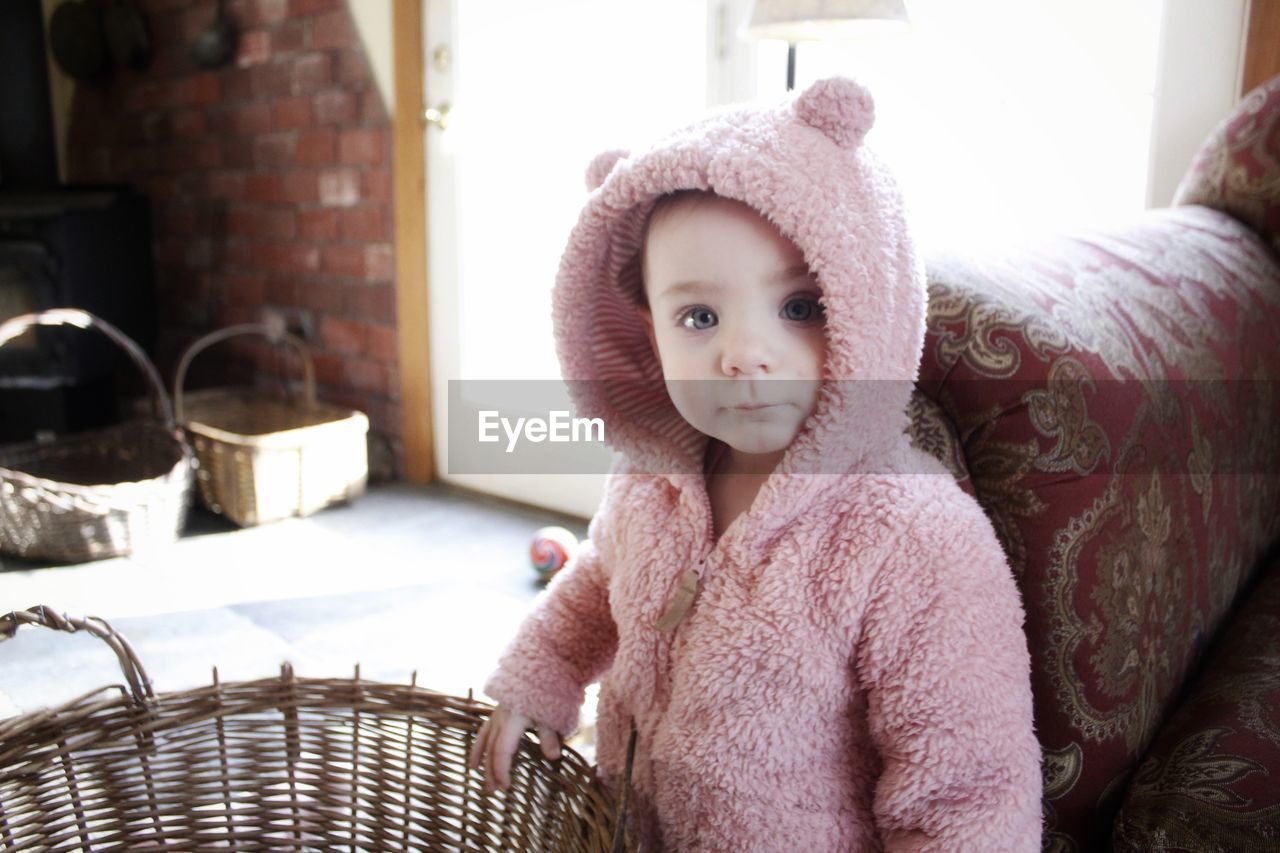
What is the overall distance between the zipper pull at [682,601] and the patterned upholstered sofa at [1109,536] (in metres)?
0.20

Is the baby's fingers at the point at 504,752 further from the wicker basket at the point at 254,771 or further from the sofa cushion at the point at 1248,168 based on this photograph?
the sofa cushion at the point at 1248,168

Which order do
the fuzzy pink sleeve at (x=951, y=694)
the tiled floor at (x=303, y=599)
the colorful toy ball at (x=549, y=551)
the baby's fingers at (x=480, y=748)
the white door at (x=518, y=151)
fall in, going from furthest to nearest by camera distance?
1. the white door at (x=518, y=151)
2. the colorful toy ball at (x=549, y=551)
3. the tiled floor at (x=303, y=599)
4. the baby's fingers at (x=480, y=748)
5. the fuzzy pink sleeve at (x=951, y=694)

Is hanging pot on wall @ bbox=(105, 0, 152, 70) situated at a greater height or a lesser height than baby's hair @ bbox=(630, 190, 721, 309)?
greater

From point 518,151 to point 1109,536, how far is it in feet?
6.66

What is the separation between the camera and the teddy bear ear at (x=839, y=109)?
0.69 metres

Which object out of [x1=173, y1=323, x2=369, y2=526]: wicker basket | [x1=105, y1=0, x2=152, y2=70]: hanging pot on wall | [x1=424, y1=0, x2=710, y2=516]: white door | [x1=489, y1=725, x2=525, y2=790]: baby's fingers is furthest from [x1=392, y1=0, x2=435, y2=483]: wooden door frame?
[x1=489, y1=725, x2=525, y2=790]: baby's fingers

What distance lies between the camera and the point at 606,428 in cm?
90

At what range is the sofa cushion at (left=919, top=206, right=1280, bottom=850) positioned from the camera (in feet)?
2.44

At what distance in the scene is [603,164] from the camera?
0.81m

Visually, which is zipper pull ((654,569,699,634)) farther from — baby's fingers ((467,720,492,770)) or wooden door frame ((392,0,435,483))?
→ wooden door frame ((392,0,435,483))

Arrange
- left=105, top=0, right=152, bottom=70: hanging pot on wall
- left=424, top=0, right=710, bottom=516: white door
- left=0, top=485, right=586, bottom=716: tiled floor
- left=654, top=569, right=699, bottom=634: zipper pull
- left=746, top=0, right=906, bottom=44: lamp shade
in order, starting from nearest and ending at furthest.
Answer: left=654, top=569, right=699, bottom=634: zipper pull, left=746, top=0, right=906, bottom=44: lamp shade, left=0, top=485, right=586, bottom=716: tiled floor, left=424, top=0, right=710, bottom=516: white door, left=105, top=0, right=152, bottom=70: hanging pot on wall

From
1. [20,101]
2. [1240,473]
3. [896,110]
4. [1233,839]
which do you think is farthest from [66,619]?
[20,101]

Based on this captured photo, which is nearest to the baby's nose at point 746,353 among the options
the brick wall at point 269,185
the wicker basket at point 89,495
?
the wicker basket at point 89,495

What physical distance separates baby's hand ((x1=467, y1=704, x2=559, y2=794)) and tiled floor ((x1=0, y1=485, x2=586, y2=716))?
0.73m
